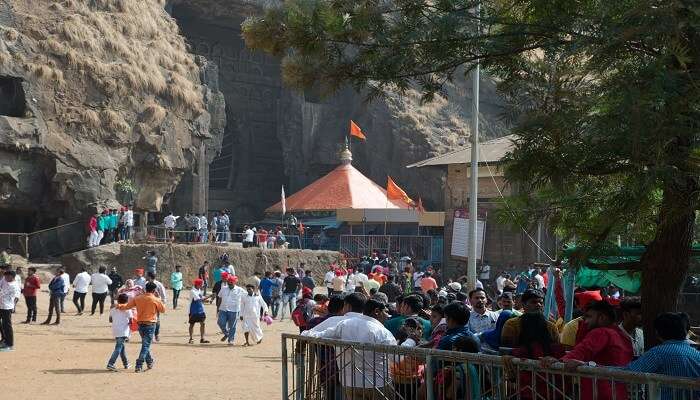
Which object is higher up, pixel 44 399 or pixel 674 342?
pixel 674 342

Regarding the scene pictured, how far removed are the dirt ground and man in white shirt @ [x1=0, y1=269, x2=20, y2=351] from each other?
26cm

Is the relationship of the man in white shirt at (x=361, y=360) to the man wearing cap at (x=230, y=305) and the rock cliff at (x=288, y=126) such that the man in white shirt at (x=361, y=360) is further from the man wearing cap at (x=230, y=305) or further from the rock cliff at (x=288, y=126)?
the rock cliff at (x=288, y=126)

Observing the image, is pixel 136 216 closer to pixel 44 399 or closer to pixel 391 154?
pixel 391 154

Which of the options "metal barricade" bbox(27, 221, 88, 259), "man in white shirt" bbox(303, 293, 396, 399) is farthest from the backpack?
"metal barricade" bbox(27, 221, 88, 259)

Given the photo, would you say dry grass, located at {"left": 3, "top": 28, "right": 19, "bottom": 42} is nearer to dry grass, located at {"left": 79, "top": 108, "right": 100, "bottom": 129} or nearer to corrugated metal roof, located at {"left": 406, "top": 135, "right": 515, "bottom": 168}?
dry grass, located at {"left": 79, "top": 108, "right": 100, "bottom": 129}

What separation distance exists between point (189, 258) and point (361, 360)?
27.4 metres

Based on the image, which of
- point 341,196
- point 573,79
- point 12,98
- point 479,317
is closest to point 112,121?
point 12,98

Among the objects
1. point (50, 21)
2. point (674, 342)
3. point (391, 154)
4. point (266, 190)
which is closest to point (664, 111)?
point (674, 342)

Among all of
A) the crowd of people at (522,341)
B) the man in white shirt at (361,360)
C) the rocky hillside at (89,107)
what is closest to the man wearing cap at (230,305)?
the crowd of people at (522,341)

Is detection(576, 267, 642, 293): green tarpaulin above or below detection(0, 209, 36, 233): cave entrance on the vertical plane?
below

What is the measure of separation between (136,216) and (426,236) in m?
11.4

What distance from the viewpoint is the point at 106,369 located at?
1619 cm

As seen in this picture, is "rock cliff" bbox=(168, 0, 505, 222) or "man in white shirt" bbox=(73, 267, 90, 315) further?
"rock cliff" bbox=(168, 0, 505, 222)

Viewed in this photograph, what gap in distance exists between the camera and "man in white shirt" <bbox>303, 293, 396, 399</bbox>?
8.05 m
